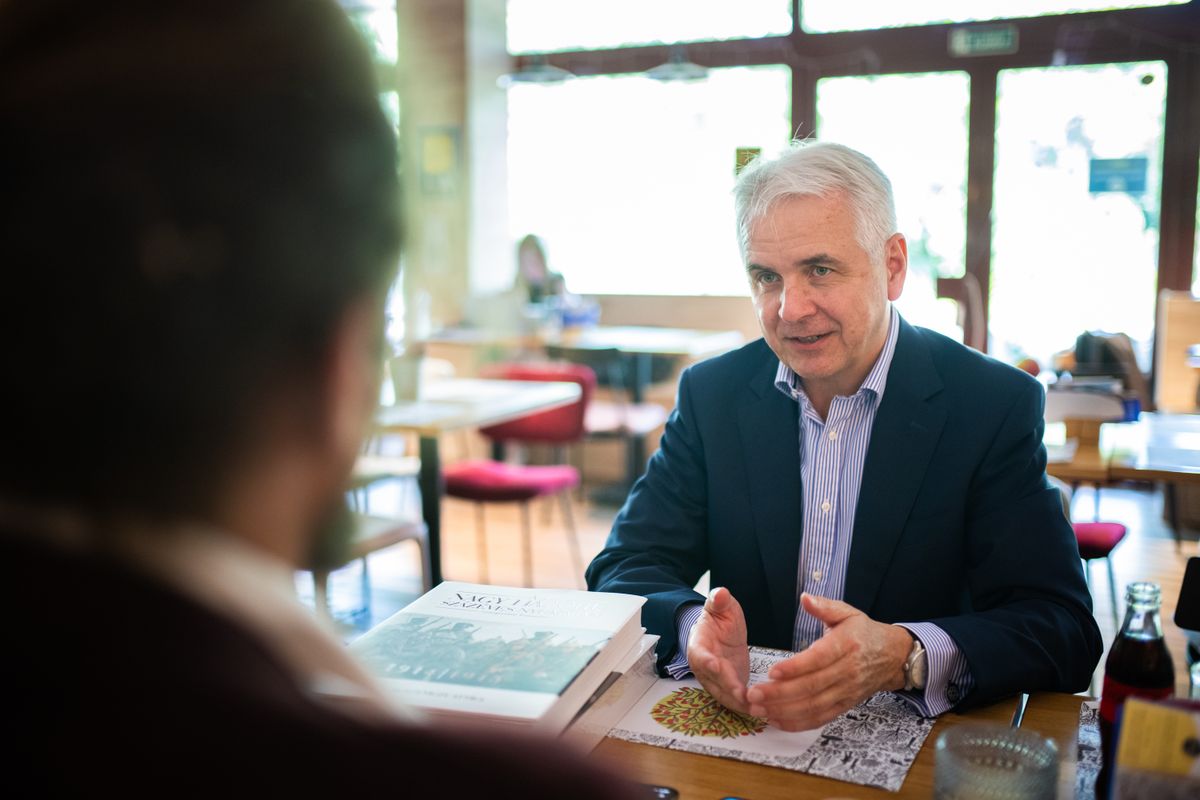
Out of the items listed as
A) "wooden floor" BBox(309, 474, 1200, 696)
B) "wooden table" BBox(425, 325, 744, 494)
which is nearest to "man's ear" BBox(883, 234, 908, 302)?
"wooden floor" BBox(309, 474, 1200, 696)

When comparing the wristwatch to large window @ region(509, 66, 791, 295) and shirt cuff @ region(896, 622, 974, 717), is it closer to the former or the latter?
shirt cuff @ region(896, 622, 974, 717)

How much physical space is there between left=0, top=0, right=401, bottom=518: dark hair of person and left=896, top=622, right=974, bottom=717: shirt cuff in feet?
3.22

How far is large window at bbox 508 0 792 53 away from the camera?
668 cm

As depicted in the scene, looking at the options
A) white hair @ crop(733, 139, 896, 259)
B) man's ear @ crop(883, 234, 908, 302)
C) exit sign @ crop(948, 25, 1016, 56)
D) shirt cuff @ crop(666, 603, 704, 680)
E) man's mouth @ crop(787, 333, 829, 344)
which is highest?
exit sign @ crop(948, 25, 1016, 56)

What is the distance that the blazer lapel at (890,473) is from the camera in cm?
156

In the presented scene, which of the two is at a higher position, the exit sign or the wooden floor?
the exit sign

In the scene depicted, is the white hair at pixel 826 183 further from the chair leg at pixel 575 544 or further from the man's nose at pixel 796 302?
the chair leg at pixel 575 544

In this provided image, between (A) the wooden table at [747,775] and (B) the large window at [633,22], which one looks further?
(B) the large window at [633,22]

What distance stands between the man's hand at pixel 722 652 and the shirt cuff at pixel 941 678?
200 millimetres

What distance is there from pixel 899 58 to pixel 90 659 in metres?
6.63

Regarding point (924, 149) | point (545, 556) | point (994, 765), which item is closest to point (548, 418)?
point (545, 556)

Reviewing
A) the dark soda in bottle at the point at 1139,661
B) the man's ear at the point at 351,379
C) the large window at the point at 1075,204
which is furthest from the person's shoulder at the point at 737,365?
the large window at the point at 1075,204

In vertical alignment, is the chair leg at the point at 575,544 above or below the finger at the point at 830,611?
below

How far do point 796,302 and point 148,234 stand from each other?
4.33 ft
